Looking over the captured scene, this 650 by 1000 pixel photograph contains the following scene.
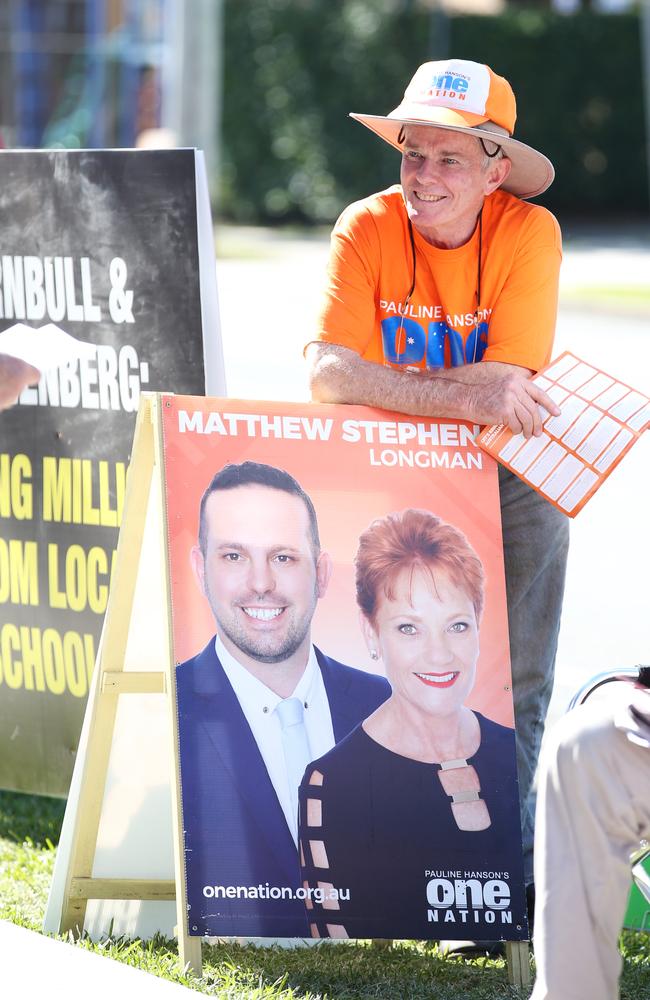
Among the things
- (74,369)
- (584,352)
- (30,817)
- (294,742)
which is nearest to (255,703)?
(294,742)

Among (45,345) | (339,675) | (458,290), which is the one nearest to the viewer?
(339,675)

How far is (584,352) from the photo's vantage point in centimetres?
1264

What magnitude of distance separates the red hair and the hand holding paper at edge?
1117 millimetres

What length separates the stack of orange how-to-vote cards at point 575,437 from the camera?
346 centimetres

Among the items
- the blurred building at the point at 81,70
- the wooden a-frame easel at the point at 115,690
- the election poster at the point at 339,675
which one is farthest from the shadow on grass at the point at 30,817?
the blurred building at the point at 81,70

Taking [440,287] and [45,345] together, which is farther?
[45,345]

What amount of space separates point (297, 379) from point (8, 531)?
673 cm

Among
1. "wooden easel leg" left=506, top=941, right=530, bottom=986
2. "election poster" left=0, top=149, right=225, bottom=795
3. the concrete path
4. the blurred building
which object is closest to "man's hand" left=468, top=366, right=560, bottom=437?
"election poster" left=0, top=149, right=225, bottom=795

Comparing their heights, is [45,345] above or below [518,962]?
above

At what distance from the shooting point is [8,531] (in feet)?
14.7

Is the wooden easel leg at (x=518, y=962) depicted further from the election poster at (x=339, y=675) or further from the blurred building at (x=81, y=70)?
the blurred building at (x=81, y=70)

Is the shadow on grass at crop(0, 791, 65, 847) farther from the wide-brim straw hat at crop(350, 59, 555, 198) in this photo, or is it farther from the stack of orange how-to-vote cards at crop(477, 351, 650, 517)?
the wide-brim straw hat at crop(350, 59, 555, 198)

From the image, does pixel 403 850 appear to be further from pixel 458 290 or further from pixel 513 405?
pixel 458 290

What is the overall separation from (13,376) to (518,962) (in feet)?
5.70
